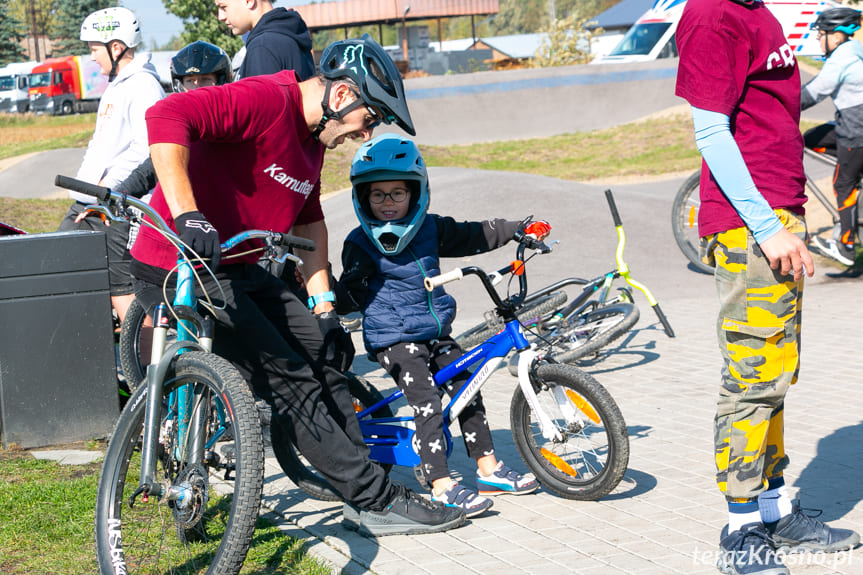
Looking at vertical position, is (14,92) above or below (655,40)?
below

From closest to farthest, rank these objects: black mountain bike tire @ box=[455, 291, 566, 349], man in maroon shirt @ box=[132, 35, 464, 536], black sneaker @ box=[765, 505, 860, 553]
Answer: man in maroon shirt @ box=[132, 35, 464, 536]
black sneaker @ box=[765, 505, 860, 553]
black mountain bike tire @ box=[455, 291, 566, 349]

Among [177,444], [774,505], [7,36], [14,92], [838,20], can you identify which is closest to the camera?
[177,444]

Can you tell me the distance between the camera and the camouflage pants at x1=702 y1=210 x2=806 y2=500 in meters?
3.36

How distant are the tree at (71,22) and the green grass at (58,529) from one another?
70.8 m

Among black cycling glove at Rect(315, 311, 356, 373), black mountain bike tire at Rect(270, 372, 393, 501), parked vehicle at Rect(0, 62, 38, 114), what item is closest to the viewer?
black cycling glove at Rect(315, 311, 356, 373)

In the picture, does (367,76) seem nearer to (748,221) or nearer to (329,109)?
(329,109)

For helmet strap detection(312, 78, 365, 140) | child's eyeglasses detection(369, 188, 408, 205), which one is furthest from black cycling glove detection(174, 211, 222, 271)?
child's eyeglasses detection(369, 188, 408, 205)

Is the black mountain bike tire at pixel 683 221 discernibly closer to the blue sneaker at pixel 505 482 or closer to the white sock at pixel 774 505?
the blue sneaker at pixel 505 482

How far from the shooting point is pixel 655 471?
4758mm

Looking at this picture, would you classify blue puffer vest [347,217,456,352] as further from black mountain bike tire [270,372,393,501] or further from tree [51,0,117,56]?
tree [51,0,117,56]

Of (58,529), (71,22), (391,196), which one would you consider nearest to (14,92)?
(71,22)

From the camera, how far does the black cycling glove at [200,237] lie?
2951 millimetres

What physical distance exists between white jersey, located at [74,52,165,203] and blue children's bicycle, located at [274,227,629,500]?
239cm

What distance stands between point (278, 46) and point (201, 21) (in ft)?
126
